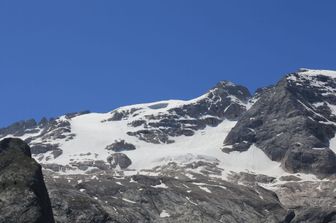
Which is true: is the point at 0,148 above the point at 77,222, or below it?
below

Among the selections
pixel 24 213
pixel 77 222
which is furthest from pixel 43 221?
pixel 77 222

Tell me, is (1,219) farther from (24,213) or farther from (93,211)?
(93,211)

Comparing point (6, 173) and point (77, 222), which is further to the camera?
point (77, 222)

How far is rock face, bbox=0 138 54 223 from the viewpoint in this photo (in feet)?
275

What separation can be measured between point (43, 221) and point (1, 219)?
5.10 metres

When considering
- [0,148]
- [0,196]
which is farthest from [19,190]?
[0,148]

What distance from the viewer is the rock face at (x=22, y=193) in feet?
275

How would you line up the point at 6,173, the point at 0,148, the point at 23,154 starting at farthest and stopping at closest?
the point at 0,148 → the point at 23,154 → the point at 6,173

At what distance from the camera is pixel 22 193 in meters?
86.3

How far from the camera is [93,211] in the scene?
641 feet

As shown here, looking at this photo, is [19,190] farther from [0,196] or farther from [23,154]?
[23,154]

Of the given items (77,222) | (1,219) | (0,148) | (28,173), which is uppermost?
(77,222)

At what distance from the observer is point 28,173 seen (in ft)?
298

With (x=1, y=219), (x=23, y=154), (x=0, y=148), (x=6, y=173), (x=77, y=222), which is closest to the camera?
(x=1, y=219)
